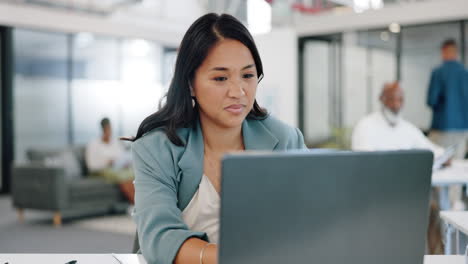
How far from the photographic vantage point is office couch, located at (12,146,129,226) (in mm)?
5785

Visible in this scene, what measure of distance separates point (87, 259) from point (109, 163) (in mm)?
5168

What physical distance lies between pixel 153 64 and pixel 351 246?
9.91 metres

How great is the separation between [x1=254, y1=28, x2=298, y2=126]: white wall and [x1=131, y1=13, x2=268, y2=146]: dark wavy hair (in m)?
8.49

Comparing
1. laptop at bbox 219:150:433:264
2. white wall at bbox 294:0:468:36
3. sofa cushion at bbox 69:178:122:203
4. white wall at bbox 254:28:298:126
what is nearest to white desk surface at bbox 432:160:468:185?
laptop at bbox 219:150:433:264

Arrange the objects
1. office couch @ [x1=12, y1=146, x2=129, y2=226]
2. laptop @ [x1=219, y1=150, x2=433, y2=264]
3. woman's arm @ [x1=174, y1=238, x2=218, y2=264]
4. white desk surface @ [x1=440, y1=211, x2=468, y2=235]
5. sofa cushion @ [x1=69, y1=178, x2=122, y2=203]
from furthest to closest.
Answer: sofa cushion @ [x1=69, y1=178, x2=122, y2=203] < office couch @ [x1=12, y1=146, x2=129, y2=226] < white desk surface @ [x1=440, y1=211, x2=468, y2=235] < woman's arm @ [x1=174, y1=238, x2=218, y2=264] < laptop @ [x1=219, y1=150, x2=433, y2=264]

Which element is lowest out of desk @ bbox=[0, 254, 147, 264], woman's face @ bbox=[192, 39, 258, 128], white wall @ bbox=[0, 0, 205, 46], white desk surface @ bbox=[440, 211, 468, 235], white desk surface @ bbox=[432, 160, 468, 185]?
white desk surface @ bbox=[432, 160, 468, 185]

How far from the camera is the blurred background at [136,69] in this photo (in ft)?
20.7

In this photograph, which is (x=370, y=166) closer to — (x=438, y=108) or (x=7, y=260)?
(x=7, y=260)

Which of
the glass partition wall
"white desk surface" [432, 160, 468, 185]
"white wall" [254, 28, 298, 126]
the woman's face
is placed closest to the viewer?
the woman's face

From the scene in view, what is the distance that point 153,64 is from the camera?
1039 centimetres

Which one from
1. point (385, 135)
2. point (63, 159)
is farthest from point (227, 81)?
point (63, 159)

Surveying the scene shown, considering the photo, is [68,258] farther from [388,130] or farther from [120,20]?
[120,20]

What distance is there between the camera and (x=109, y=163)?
645cm

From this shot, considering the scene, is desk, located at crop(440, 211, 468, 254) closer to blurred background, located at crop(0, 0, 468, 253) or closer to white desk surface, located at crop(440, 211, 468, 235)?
white desk surface, located at crop(440, 211, 468, 235)
